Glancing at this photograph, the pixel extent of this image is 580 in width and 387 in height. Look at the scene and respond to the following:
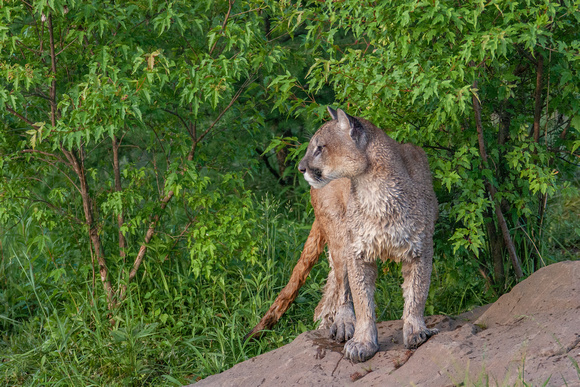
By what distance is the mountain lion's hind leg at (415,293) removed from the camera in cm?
436

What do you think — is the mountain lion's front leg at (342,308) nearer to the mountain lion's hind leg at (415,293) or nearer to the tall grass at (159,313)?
the mountain lion's hind leg at (415,293)

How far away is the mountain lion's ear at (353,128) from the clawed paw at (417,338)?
1.30m

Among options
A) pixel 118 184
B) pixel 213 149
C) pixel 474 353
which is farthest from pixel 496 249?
pixel 118 184

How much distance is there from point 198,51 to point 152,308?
2320 millimetres

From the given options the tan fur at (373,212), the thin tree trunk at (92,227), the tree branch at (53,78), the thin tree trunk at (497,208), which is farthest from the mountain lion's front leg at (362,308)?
the tree branch at (53,78)

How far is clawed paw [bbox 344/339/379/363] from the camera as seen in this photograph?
4285 millimetres

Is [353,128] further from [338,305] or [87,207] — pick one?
[87,207]

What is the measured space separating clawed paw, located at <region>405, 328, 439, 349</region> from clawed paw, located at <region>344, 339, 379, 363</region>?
22cm

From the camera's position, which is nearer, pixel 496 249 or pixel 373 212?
pixel 373 212

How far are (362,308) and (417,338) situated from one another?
42 cm

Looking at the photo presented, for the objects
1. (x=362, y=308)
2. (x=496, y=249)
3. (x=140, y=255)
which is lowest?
(x=496, y=249)

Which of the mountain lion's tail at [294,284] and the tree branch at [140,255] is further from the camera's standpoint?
the tree branch at [140,255]

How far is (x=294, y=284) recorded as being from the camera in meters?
5.55

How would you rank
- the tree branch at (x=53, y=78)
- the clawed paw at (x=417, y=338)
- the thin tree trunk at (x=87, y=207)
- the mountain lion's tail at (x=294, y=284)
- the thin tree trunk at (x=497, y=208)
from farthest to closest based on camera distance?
the thin tree trunk at (x=87, y=207) < the mountain lion's tail at (x=294, y=284) < the tree branch at (x=53, y=78) < the thin tree trunk at (x=497, y=208) < the clawed paw at (x=417, y=338)
